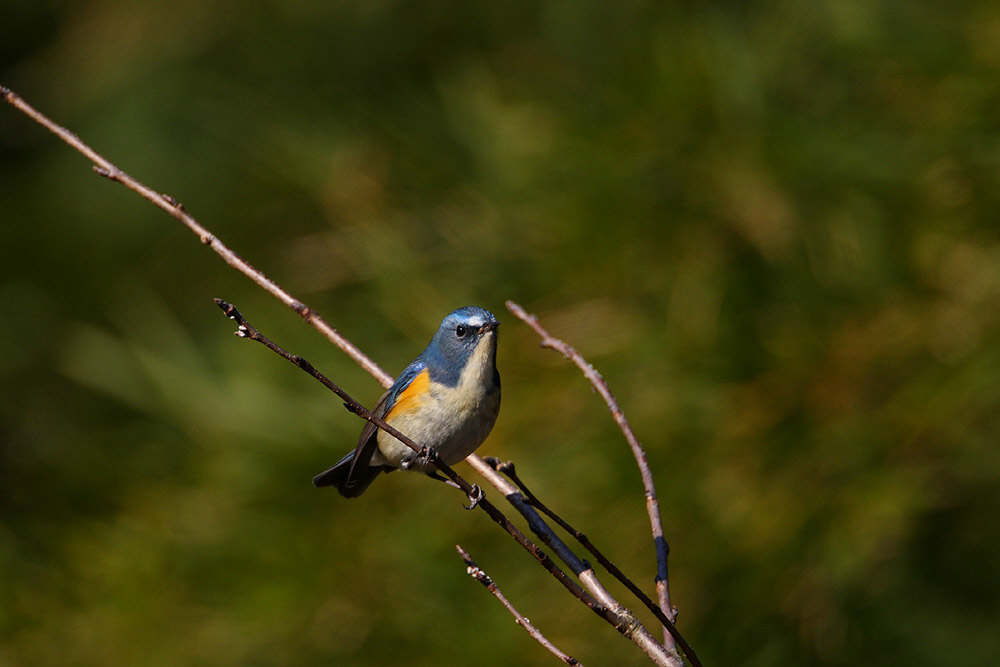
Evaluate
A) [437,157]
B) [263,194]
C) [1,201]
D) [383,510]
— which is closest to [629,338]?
[383,510]

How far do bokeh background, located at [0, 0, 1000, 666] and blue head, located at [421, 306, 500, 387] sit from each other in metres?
0.84

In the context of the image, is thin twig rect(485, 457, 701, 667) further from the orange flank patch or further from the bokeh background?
the bokeh background

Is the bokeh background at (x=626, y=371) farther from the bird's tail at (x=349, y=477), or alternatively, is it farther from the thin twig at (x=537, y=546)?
the thin twig at (x=537, y=546)

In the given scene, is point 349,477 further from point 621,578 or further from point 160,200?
point 621,578

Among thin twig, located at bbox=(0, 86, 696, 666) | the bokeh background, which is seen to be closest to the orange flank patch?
thin twig, located at bbox=(0, 86, 696, 666)

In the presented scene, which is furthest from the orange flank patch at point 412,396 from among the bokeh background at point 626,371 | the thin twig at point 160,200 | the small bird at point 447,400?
the bokeh background at point 626,371

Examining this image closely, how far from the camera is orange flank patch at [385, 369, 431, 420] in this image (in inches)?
78.5

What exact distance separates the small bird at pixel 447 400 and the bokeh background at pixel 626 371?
779 millimetres

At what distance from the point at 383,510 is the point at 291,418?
0.39 m

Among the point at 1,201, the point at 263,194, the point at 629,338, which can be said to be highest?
the point at 1,201

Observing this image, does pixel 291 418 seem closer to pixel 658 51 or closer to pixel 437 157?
pixel 437 157

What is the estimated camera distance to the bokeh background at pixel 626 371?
8.46ft

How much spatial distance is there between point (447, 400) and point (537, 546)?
76cm

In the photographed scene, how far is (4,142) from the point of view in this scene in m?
5.57
